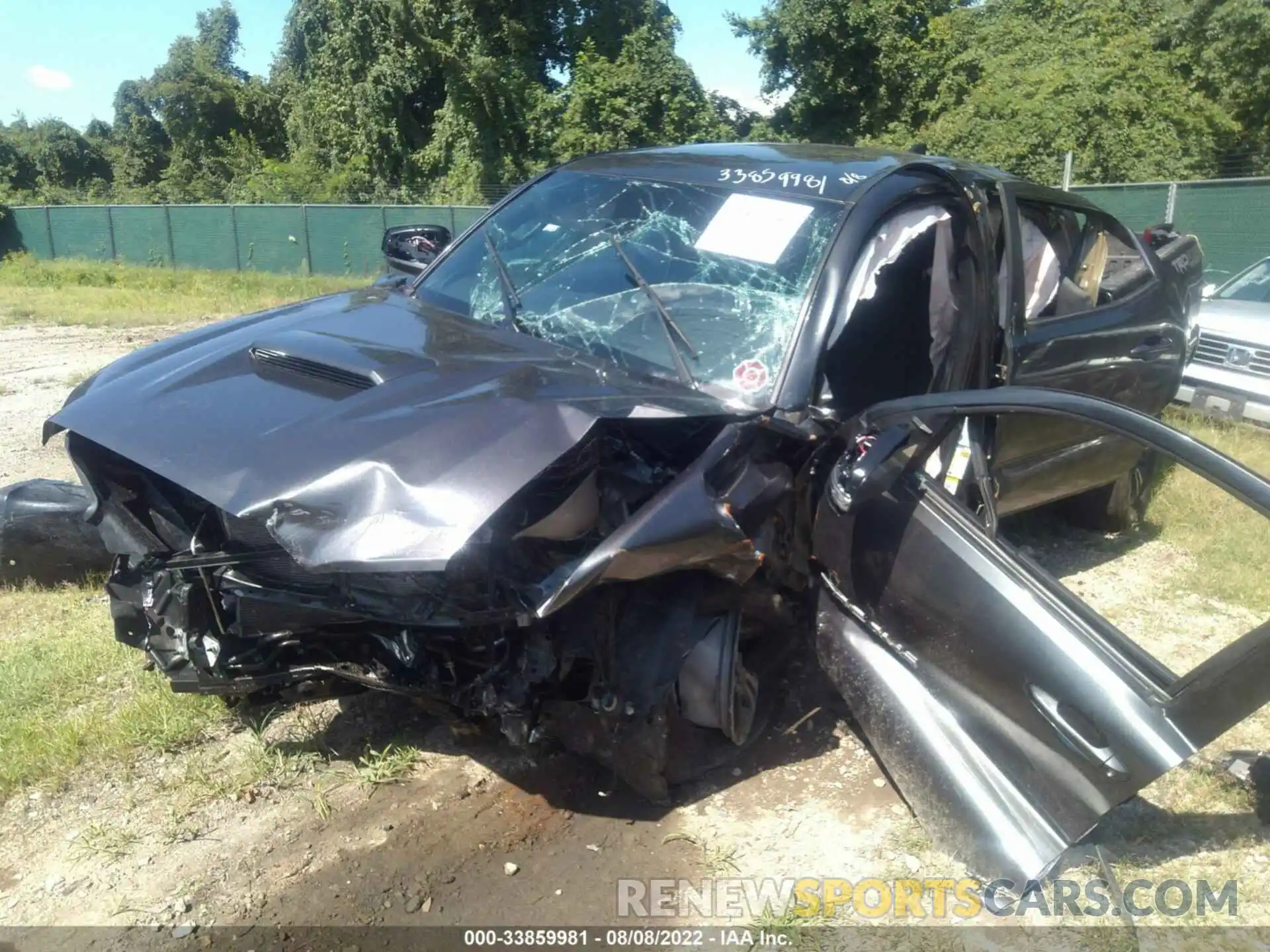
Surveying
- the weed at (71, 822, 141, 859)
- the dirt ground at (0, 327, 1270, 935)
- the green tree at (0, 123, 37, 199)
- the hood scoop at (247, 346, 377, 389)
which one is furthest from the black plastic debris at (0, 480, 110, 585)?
the green tree at (0, 123, 37, 199)

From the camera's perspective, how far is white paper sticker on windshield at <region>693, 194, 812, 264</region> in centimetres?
345

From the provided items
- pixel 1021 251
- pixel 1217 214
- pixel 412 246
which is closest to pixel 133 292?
pixel 412 246

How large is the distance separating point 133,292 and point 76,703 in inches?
782

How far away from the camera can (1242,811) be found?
10.3 feet

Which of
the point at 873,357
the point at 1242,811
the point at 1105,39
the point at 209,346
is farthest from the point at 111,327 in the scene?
the point at 1105,39

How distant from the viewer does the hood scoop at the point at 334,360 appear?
3.00 metres

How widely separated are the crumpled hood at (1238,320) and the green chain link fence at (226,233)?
44.5 ft

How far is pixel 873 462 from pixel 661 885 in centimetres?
128

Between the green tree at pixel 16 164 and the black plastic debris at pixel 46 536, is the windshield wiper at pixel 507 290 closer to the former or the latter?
the black plastic debris at pixel 46 536

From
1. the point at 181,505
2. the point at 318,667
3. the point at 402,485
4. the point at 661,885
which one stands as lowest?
the point at 661,885

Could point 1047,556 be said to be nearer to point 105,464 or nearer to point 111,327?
point 105,464

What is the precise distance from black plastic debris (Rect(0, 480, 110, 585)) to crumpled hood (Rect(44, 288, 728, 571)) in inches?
54.5

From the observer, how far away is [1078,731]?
2.54 meters

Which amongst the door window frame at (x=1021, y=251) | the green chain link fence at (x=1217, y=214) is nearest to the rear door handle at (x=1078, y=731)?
the door window frame at (x=1021, y=251)
